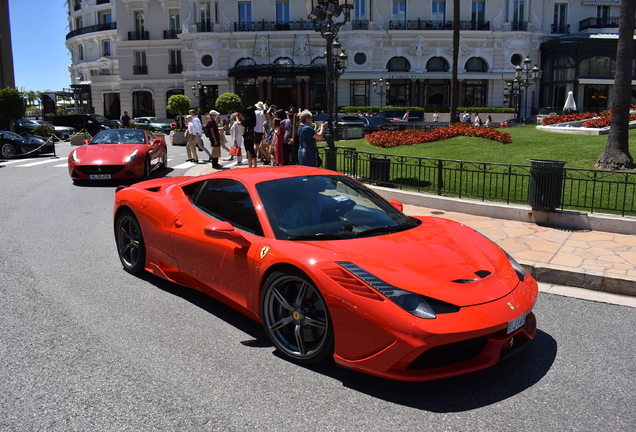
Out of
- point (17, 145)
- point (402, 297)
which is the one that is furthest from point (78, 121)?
point (402, 297)

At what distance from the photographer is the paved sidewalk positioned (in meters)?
6.10

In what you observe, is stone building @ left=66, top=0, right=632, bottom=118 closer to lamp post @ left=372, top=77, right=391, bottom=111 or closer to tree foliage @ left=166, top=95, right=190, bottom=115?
lamp post @ left=372, top=77, right=391, bottom=111

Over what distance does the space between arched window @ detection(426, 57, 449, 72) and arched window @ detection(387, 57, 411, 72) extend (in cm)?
194

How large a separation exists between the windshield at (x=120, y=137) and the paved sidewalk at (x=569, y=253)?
30.2ft

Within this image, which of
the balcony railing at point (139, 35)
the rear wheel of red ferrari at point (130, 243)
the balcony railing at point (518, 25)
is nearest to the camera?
the rear wheel of red ferrari at point (130, 243)

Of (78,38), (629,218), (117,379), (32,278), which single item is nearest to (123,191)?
(32,278)

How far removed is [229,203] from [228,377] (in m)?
1.66

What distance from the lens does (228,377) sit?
392 cm

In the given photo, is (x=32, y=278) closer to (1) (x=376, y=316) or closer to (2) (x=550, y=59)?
(1) (x=376, y=316)

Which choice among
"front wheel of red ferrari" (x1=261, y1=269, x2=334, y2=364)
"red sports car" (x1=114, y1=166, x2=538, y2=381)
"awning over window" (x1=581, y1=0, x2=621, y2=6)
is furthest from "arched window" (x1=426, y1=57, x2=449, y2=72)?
"front wheel of red ferrari" (x1=261, y1=269, x2=334, y2=364)

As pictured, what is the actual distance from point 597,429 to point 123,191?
5202mm

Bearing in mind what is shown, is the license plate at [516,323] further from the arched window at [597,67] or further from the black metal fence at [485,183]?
the arched window at [597,67]

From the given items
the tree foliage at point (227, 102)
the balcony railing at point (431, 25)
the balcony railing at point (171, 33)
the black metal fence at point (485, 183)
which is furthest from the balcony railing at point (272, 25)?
the black metal fence at point (485, 183)

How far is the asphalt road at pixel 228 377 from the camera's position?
3.37 meters
